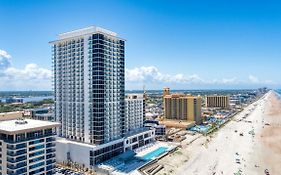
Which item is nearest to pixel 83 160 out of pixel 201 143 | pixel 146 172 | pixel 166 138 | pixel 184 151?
pixel 146 172

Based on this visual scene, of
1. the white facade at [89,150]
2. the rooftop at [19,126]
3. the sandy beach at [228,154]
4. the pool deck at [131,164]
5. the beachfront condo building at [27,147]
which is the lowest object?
the sandy beach at [228,154]

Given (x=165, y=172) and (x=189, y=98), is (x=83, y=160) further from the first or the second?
(x=189, y=98)

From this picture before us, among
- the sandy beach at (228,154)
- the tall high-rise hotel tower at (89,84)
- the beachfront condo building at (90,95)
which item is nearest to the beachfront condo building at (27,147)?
the beachfront condo building at (90,95)

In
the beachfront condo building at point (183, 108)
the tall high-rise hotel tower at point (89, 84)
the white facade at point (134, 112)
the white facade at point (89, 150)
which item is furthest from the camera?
the beachfront condo building at point (183, 108)

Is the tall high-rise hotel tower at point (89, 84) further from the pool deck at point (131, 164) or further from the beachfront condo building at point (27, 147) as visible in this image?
the beachfront condo building at point (27, 147)

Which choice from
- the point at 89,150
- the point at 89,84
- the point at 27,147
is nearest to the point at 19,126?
the point at 27,147

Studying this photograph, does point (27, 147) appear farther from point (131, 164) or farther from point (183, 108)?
point (183, 108)

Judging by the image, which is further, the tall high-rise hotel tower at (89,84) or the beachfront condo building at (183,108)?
the beachfront condo building at (183,108)

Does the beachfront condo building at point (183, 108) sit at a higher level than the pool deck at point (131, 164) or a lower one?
higher
